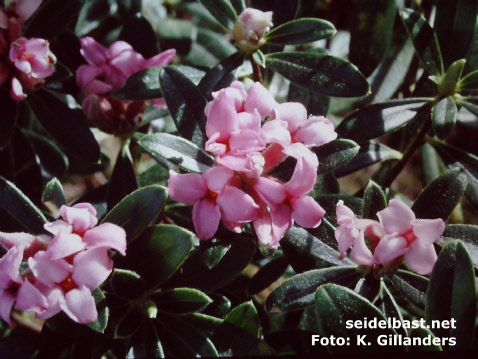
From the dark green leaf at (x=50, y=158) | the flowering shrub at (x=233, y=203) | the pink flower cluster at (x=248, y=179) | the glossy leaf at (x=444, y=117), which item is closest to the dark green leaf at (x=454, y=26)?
the flowering shrub at (x=233, y=203)

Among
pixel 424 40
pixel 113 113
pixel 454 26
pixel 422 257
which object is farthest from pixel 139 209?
pixel 454 26

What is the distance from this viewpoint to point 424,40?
1365 millimetres

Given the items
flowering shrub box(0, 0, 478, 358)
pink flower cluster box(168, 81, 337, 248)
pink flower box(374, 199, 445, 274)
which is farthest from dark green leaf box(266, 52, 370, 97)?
pink flower box(374, 199, 445, 274)

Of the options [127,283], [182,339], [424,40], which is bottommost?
[182,339]

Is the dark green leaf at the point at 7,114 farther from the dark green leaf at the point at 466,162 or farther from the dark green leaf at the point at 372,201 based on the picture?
the dark green leaf at the point at 466,162

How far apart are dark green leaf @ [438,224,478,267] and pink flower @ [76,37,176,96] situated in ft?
2.65

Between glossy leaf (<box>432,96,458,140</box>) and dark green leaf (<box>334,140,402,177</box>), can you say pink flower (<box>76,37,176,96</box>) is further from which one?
glossy leaf (<box>432,96,458,140</box>)

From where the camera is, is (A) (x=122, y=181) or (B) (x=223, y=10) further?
(A) (x=122, y=181)

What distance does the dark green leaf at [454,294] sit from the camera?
1.00m

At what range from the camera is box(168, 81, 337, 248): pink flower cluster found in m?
0.97

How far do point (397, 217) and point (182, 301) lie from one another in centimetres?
48

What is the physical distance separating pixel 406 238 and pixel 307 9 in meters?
1.09

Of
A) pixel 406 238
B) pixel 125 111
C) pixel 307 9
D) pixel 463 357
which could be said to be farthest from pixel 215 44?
pixel 463 357

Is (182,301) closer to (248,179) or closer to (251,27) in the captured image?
(248,179)
